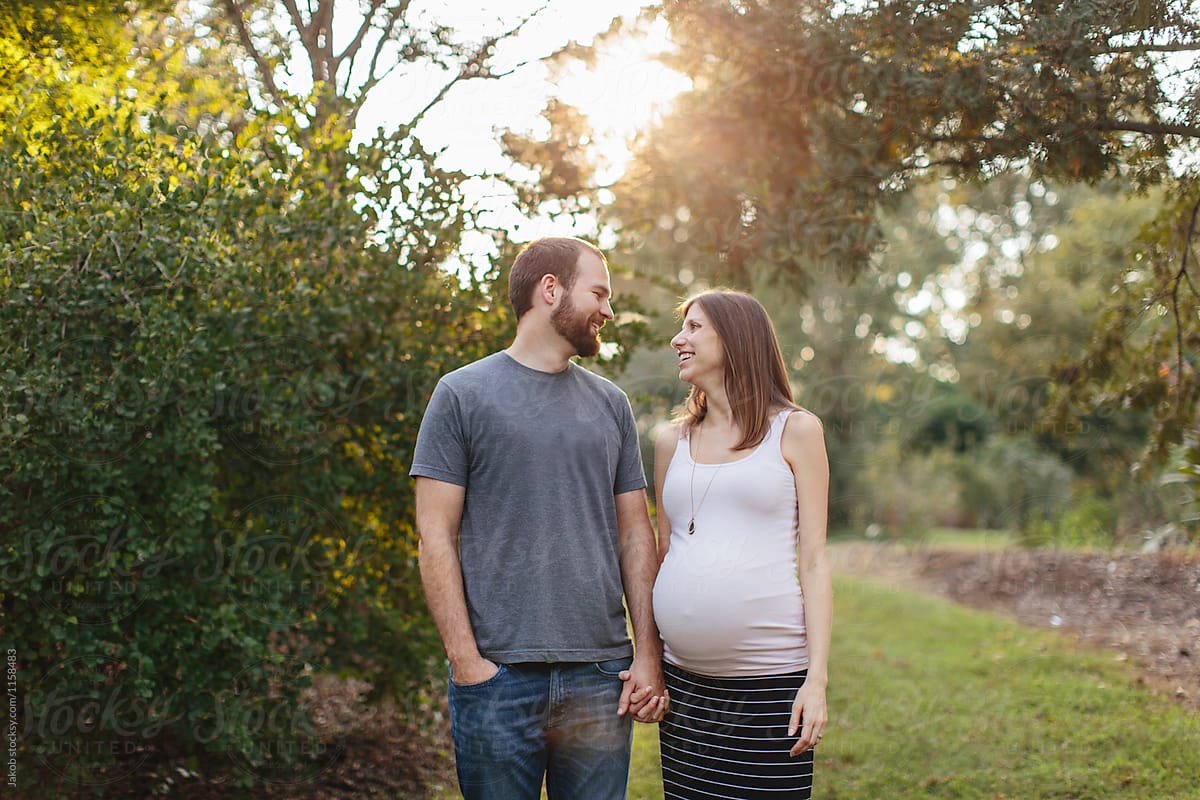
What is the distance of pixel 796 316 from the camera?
23531 millimetres

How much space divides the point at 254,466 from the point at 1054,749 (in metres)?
4.40

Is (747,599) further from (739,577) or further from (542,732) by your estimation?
(542,732)

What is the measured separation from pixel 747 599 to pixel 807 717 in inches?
13.3

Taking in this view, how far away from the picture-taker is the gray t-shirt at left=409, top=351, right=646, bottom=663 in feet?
8.32

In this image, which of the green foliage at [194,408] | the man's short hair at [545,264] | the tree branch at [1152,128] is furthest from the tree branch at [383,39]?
the tree branch at [1152,128]

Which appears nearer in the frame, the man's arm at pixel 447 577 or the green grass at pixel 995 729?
the man's arm at pixel 447 577

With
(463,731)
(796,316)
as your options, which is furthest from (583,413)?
(796,316)

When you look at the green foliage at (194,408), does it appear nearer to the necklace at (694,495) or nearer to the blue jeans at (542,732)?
the blue jeans at (542,732)

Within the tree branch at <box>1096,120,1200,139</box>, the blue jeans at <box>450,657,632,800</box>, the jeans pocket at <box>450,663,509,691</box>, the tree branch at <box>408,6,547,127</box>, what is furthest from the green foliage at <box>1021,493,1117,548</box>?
the jeans pocket at <box>450,663,509,691</box>

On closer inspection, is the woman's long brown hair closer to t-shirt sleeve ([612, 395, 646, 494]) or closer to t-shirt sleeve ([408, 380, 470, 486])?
t-shirt sleeve ([612, 395, 646, 494])

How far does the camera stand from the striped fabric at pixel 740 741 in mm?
2609

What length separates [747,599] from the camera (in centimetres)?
262

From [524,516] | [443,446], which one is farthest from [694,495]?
[443,446]

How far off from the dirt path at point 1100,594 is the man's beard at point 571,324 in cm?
487
